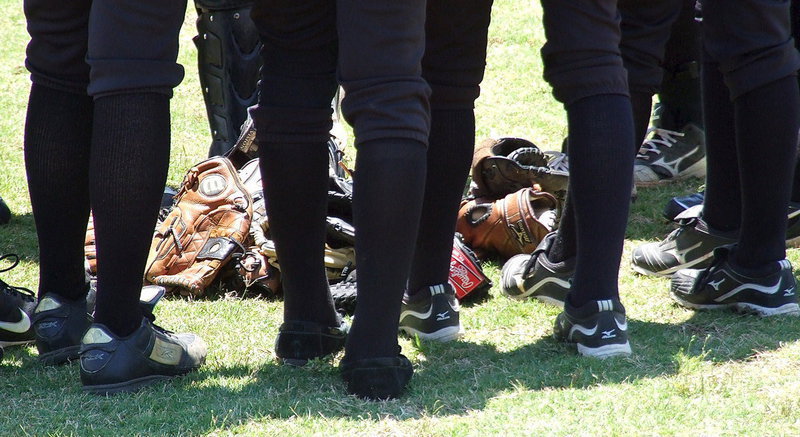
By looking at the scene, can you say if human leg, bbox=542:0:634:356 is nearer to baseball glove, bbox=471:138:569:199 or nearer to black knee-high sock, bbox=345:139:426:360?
black knee-high sock, bbox=345:139:426:360

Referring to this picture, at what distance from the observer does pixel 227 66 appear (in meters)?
3.98

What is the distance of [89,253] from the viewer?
10.8 feet

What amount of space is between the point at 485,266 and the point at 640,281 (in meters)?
0.57

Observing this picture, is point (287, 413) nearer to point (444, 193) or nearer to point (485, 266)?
point (444, 193)

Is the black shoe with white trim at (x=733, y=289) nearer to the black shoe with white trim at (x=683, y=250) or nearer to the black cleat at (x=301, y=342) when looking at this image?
the black shoe with white trim at (x=683, y=250)

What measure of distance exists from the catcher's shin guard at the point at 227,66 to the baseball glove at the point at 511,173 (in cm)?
106

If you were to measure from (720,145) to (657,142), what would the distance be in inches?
67.8

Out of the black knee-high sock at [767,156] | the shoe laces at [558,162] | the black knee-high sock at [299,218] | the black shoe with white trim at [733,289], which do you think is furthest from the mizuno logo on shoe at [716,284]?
the black knee-high sock at [299,218]

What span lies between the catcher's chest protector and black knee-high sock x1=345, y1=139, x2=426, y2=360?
4.13 feet

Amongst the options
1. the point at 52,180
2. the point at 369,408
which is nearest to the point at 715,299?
the point at 369,408

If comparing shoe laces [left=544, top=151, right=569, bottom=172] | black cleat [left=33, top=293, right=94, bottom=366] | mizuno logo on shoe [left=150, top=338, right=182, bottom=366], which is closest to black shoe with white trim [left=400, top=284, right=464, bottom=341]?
mizuno logo on shoe [left=150, top=338, right=182, bottom=366]

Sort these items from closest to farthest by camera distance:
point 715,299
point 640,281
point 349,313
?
point 715,299 < point 349,313 < point 640,281

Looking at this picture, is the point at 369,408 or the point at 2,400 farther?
the point at 2,400

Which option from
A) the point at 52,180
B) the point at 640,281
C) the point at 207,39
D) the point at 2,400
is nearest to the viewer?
the point at 2,400
